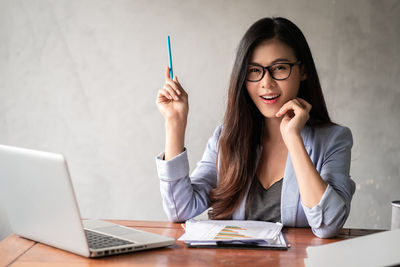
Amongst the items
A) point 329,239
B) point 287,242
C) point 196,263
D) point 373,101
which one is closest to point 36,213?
point 196,263

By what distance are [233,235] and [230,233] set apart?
0.09 ft

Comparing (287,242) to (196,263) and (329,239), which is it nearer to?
(329,239)

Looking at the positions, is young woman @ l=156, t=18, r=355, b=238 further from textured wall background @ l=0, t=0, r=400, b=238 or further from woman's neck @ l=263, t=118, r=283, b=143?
textured wall background @ l=0, t=0, r=400, b=238

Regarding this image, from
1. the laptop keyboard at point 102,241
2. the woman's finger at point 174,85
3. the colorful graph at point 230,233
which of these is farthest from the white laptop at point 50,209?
the woman's finger at point 174,85

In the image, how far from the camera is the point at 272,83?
5.45ft

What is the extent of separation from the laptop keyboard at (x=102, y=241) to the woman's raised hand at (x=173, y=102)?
20.9 inches

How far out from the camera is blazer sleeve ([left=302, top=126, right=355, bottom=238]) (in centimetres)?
134

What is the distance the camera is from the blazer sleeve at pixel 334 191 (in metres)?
1.34

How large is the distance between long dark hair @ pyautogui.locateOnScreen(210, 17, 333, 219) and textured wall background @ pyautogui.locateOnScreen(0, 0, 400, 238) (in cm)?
119

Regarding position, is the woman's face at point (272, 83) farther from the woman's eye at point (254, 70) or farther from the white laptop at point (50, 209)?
the white laptop at point (50, 209)

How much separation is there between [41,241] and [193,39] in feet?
6.62

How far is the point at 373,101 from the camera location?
2885 millimetres

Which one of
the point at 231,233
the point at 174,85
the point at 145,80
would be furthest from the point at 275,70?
the point at 145,80

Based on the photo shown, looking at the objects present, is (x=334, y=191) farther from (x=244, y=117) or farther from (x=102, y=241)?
(x=102, y=241)
